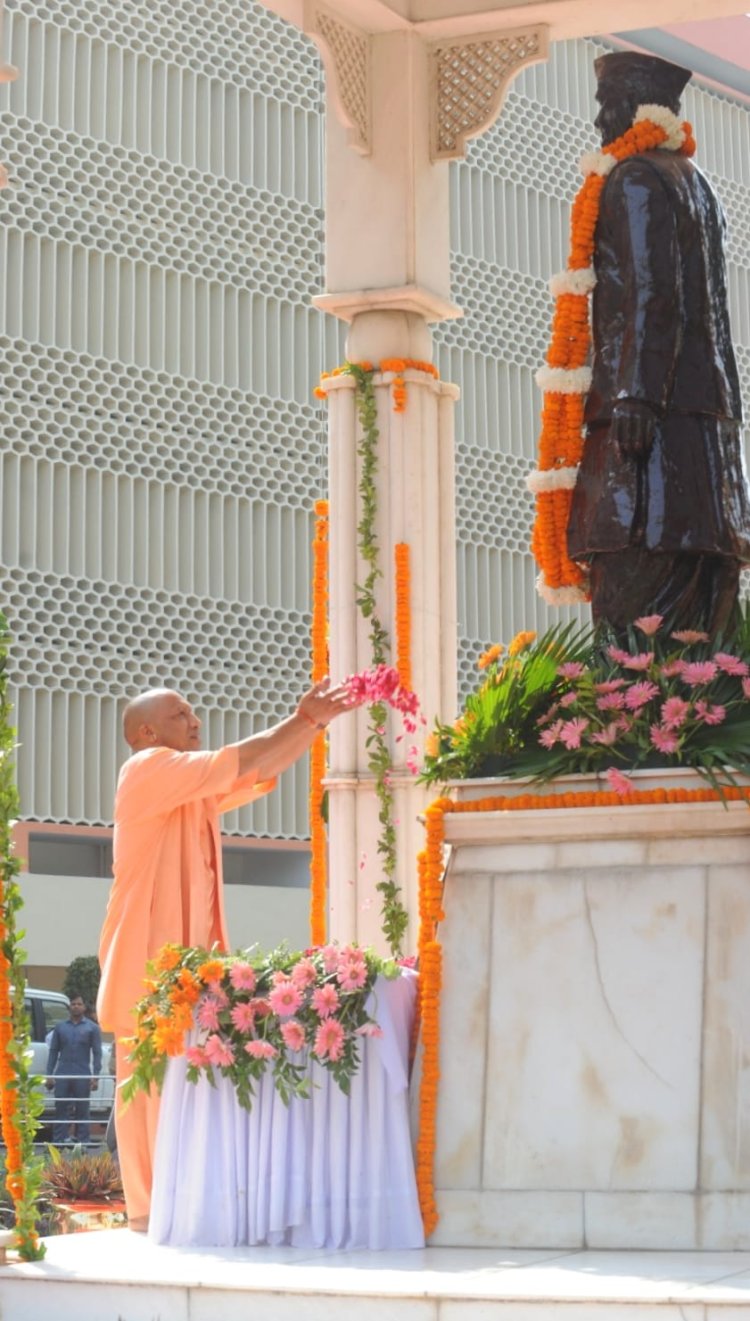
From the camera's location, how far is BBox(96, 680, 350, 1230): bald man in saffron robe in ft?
17.8

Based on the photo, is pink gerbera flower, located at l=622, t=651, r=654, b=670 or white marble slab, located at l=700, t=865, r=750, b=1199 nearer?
white marble slab, located at l=700, t=865, r=750, b=1199

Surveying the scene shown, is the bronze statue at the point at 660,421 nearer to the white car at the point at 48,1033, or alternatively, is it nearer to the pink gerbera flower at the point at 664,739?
the pink gerbera flower at the point at 664,739

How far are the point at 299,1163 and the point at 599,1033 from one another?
2.52 ft

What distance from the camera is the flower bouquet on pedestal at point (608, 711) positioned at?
5.11 m

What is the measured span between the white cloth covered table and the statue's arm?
1716 mm

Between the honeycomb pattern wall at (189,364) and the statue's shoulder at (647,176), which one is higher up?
the honeycomb pattern wall at (189,364)

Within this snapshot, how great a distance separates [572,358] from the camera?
19.4 feet

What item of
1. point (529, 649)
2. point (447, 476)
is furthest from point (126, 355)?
point (529, 649)

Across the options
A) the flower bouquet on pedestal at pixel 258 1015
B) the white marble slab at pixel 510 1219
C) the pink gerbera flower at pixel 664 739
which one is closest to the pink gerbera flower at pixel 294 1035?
the flower bouquet on pedestal at pixel 258 1015

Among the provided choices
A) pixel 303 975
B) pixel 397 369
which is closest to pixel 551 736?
pixel 303 975

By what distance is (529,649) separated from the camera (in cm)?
560

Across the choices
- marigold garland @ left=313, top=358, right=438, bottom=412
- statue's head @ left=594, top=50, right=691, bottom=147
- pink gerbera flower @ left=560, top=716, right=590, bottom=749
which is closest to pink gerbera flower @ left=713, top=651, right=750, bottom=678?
pink gerbera flower @ left=560, top=716, right=590, bottom=749

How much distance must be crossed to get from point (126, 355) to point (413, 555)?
11587 mm

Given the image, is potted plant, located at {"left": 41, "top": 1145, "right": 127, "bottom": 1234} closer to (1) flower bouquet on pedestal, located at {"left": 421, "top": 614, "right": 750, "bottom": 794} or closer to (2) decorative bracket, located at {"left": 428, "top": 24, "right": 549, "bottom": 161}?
(1) flower bouquet on pedestal, located at {"left": 421, "top": 614, "right": 750, "bottom": 794}
